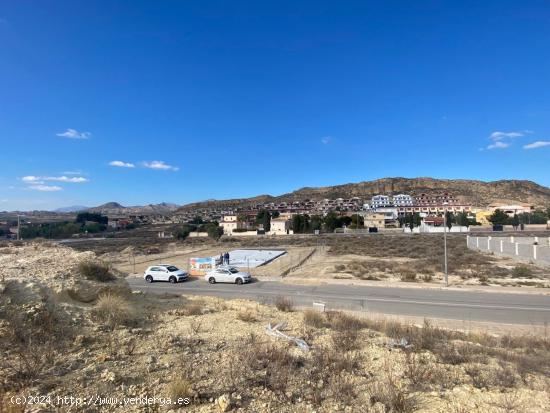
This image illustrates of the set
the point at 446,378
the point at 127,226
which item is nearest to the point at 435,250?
the point at 446,378

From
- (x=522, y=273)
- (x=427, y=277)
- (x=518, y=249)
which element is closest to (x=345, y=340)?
(x=427, y=277)

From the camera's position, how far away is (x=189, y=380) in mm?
5547

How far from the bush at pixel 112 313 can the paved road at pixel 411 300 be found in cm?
984

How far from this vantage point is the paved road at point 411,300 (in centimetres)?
1658

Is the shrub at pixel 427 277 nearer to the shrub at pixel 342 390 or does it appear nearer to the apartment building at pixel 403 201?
the shrub at pixel 342 390

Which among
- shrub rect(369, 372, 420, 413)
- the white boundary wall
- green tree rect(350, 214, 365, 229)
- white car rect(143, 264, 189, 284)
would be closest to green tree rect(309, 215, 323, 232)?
green tree rect(350, 214, 365, 229)

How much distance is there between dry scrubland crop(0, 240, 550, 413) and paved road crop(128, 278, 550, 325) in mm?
6171

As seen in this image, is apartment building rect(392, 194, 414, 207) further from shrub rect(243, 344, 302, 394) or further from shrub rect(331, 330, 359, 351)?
shrub rect(243, 344, 302, 394)

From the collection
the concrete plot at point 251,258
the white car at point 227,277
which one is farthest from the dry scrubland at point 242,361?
the concrete plot at point 251,258

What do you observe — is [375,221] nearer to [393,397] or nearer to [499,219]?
[499,219]

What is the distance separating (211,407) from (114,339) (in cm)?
A: 411

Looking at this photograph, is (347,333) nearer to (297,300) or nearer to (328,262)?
(297,300)

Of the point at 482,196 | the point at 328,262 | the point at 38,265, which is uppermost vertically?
the point at 482,196

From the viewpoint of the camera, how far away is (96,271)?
13.4 m
